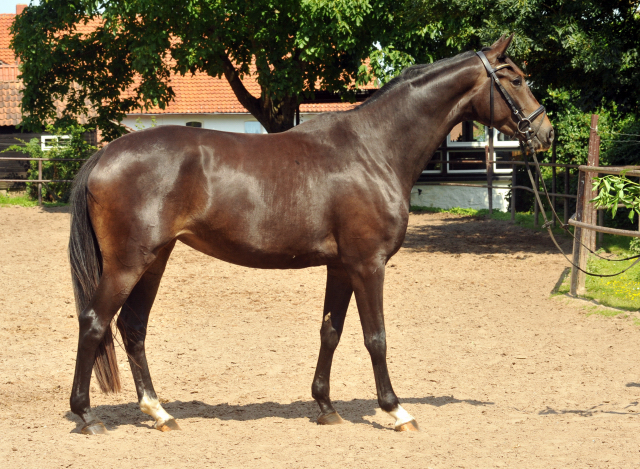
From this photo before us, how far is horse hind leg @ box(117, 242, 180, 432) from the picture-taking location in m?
4.33

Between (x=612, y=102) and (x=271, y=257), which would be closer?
(x=271, y=257)

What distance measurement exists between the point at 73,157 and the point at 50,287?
12.5 metres

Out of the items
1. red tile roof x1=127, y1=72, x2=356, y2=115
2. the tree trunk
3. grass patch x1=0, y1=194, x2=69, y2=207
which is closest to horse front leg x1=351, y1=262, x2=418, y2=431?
the tree trunk

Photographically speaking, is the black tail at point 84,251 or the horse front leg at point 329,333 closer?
the black tail at point 84,251

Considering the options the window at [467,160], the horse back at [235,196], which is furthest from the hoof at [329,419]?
the window at [467,160]

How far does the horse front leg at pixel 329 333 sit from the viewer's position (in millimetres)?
4473

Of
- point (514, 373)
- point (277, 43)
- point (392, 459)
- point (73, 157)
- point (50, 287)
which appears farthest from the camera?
point (73, 157)

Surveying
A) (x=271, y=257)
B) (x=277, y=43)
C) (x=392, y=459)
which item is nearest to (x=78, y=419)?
(x=271, y=257)

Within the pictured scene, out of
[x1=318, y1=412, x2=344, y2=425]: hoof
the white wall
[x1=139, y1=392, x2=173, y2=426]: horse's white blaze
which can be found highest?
the white wall

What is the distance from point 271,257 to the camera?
165 inches

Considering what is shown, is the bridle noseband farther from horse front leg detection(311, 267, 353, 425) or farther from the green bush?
the green bush

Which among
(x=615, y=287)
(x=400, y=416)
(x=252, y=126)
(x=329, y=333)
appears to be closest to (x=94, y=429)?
(x=329, y=333)

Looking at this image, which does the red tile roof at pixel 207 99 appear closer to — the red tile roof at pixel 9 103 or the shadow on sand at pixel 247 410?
the red tile roof at pixel 9 103

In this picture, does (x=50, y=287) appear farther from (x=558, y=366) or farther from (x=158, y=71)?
(x=158, y=71)
